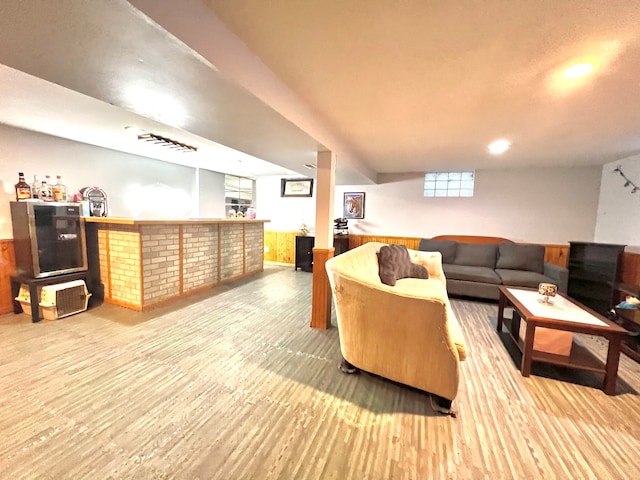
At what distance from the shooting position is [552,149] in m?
3.37

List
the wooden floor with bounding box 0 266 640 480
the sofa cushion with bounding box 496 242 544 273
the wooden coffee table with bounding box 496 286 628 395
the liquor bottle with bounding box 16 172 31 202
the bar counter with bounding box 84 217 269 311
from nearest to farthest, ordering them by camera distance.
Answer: the wooden floor with bounding box 0 266 640 480
the wooden coffee table with bounding box 496 286 628 395
the liquor bottle with bounding box 16 172 31 202
the bar counter with bounding box 84 217 269 311
the sofa cushion with bounding box 496 242 544 273

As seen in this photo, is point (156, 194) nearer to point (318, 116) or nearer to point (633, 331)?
point (318, 116)

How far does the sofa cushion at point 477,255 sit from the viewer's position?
4359 millimetres

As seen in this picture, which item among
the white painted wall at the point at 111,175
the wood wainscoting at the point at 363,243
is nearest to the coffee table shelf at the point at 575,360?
the wood wainscoting at the point at 363,243

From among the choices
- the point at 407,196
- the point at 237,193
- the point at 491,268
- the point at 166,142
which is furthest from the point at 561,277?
the point at 237,193

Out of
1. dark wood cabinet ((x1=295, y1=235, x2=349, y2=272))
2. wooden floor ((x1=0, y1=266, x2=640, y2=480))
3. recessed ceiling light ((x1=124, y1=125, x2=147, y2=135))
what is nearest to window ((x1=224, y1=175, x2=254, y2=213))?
dark wood cabinet ((x1=295, y1=235, x2=349, y2=272))

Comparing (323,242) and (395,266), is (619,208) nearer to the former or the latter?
(395,266)

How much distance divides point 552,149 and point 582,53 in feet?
8.28

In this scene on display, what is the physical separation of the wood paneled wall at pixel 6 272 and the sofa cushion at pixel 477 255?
6.18 metres

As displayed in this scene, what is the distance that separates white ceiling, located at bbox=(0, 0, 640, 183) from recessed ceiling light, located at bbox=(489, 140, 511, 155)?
0.92 feet

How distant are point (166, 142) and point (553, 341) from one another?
4.82m

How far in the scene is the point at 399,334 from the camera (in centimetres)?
170

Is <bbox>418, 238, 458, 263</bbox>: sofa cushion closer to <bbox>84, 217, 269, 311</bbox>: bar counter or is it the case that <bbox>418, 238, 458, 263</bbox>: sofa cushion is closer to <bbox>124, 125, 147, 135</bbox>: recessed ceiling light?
<bbox>84, 217, 269, 311</bbox>: bar counter

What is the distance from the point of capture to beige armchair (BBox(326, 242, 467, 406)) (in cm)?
158
